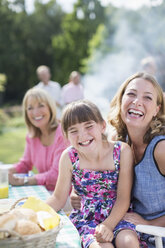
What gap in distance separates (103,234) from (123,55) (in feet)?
56.7

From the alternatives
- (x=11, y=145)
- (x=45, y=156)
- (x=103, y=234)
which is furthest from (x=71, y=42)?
(x=103, y=234)

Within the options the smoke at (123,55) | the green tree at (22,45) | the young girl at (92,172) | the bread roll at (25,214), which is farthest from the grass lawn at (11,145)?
the green tree at (22,45)

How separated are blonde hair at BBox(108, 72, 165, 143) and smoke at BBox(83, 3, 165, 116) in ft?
32.4

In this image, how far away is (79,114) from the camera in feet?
5.80

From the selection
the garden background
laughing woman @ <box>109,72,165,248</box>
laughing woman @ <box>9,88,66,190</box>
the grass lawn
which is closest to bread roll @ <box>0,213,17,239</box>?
laughing woman @ <box>109,72,165,248</box>

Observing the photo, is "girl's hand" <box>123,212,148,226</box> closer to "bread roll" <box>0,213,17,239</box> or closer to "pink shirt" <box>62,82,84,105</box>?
"bread roll" <box>0,213,17,239</box>

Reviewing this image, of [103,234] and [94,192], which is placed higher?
[94,192]

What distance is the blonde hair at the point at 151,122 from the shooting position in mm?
1811

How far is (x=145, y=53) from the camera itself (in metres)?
14.7

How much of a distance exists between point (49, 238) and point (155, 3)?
1666 centimetres

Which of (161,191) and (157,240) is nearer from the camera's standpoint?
(157,240)

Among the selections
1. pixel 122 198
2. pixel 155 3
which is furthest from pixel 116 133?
pixel 155 3

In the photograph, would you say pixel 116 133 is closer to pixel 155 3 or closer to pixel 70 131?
pixel 70 131

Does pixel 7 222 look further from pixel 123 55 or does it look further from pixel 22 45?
pixel 22 45
